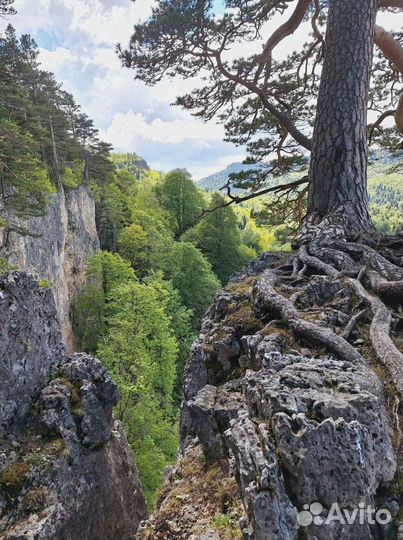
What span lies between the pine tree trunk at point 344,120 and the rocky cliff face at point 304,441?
8.48 ft

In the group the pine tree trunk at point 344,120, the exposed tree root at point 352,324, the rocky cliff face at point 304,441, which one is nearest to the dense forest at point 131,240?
the pine tree trunk at point 344,120

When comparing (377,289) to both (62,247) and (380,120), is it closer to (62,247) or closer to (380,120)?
(380,120)

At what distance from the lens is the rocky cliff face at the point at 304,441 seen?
1.80m

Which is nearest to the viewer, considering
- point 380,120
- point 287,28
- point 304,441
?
point 304,441

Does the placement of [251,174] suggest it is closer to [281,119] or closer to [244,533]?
[281,119]

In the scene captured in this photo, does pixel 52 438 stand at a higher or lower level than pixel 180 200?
lower

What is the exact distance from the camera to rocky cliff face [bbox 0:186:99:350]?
18.0 m

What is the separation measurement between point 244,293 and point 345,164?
→ 2.47 m

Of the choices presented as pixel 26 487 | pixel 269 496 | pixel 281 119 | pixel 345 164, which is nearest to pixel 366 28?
pixel 345 164

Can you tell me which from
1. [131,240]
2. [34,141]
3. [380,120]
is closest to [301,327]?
[380,120]

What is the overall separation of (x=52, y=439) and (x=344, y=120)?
268 inches

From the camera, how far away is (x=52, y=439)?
6637 mm

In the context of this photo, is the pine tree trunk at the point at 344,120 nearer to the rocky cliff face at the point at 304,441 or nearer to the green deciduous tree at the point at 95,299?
the rocky cliff face at the point at 304,441

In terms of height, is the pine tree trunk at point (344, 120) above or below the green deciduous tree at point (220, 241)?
below
